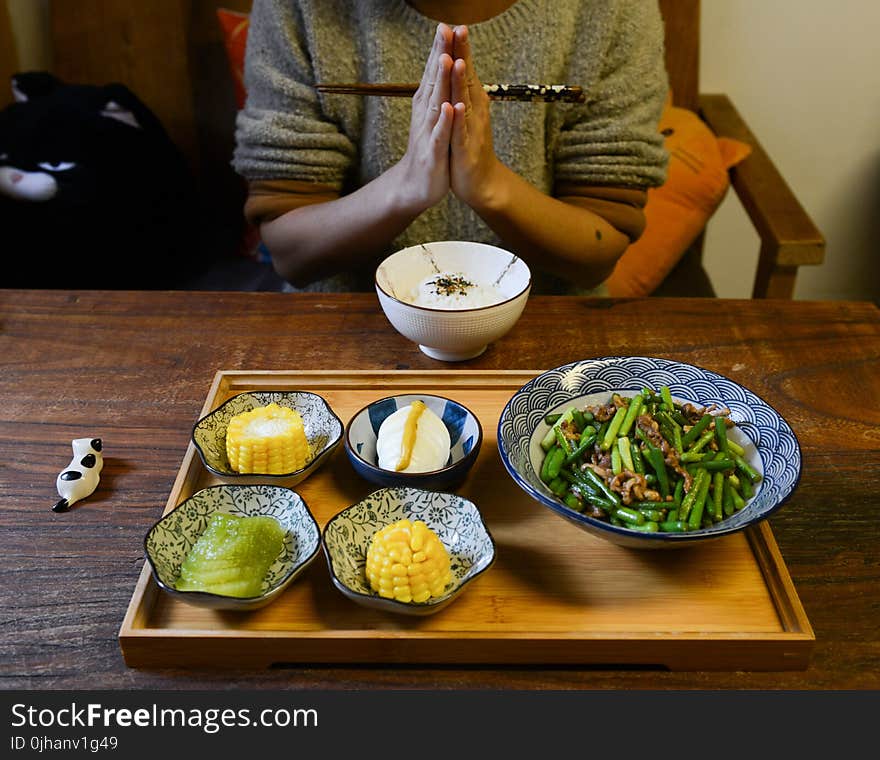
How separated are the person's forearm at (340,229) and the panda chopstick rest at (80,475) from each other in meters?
0.60

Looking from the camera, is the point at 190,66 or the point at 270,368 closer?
the point at 270,368

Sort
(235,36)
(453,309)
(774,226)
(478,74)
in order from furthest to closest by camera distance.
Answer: (235,36), (774,226), (478,74), (453,309)

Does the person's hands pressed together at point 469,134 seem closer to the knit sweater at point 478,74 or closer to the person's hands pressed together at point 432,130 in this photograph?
the person's hands pressed together at point 432,130

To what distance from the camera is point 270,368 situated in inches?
48.8

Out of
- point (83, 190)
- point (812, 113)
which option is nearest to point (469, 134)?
point (83, 190)

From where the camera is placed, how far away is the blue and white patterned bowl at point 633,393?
0.80 meters

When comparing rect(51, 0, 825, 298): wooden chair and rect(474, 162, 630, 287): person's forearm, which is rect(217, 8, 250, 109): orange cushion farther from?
rect(474, 162, 630, 287): person's forearm

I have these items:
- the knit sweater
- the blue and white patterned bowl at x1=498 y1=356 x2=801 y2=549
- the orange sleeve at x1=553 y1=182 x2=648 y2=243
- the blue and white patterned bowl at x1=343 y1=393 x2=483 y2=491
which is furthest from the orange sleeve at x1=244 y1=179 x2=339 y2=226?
the blue and white patterned bowl at x1=498 y1=356 x2=801 y2=549

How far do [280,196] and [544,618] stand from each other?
1.04 meters

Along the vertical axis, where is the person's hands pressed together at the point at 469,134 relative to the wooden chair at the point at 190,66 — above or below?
above

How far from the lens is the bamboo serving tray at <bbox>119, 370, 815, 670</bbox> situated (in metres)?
0.76

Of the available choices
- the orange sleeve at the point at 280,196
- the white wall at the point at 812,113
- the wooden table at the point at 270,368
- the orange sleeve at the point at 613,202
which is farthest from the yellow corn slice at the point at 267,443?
the white wall at the point at 812,113

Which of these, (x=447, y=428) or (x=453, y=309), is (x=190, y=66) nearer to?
(x=453, y=309)

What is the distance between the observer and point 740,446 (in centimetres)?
94
